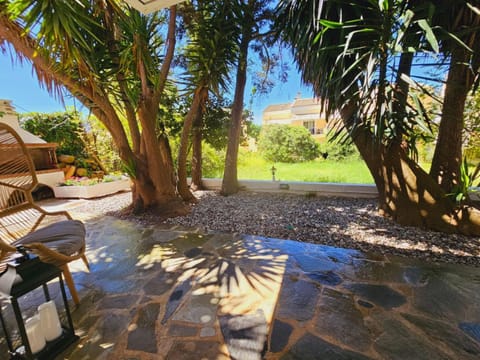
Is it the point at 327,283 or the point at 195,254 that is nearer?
the point at 327,283

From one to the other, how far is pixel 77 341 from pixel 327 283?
1984 millimetres

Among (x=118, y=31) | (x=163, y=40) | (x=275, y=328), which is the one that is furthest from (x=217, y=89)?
(x=275, y=328)

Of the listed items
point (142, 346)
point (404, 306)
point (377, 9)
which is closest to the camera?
point (142, 346)

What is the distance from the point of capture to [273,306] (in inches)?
67.2

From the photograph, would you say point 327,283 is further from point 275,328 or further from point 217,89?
point 217,89

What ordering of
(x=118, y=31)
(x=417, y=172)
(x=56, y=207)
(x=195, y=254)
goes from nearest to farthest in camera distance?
(x=195, y=254), (x=417, y=172), (x=118, y=31), (x=56, y=207)

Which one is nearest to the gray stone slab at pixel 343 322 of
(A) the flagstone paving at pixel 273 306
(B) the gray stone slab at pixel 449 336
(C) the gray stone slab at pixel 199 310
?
(A) the flagstone paving at pixel 273 306

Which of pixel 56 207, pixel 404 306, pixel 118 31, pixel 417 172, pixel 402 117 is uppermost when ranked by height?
pixel 118 31

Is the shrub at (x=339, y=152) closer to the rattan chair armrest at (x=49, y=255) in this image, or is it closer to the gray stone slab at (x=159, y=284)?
the gray stone slab at (x=159, y=284)

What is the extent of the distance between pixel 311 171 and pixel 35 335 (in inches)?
214

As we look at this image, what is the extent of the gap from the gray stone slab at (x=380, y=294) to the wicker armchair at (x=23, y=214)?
2.35 meters

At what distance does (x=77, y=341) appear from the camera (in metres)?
1.46

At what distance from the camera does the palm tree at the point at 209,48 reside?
12.1 ft

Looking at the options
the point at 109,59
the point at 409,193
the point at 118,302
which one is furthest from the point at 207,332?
the point at 109,59
